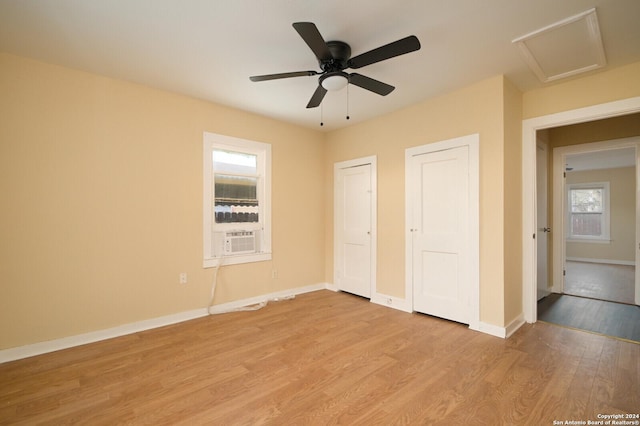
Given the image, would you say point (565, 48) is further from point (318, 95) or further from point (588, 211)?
point (588, 211)

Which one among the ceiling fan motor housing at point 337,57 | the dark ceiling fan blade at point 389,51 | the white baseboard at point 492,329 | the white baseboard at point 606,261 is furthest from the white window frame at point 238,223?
the white baseboard at point 606,261

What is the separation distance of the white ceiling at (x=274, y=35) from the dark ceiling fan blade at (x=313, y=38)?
0.25 meters

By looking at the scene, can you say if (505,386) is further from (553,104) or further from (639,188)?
(639,188)

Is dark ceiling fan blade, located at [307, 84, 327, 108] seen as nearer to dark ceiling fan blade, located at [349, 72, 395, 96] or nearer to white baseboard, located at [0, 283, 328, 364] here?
dark ceiling fan blade, located at [349, 72, 395, 96]

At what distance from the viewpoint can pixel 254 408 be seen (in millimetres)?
1856

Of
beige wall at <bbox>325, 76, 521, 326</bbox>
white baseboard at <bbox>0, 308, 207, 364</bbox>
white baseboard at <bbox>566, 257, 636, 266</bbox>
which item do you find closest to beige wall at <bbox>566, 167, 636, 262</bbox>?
white baseboard at <bbox>566, 257, 636, 266</bbox>

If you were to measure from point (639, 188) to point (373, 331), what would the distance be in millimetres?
3958

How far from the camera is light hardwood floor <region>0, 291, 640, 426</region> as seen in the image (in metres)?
1.80

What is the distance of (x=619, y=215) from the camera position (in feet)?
24.5

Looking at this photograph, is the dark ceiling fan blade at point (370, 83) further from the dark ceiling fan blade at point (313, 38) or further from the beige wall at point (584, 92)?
the beige wall at point (584, 92)

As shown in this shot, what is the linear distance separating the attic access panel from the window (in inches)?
284

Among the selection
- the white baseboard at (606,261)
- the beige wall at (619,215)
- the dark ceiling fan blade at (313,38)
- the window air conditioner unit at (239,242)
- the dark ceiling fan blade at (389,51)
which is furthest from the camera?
the beige wall at (619,215)

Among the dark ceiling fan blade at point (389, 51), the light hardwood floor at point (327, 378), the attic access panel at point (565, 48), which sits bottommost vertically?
the light hardwood floor at point (327, 378)

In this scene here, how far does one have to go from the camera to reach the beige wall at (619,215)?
23.9 feet
